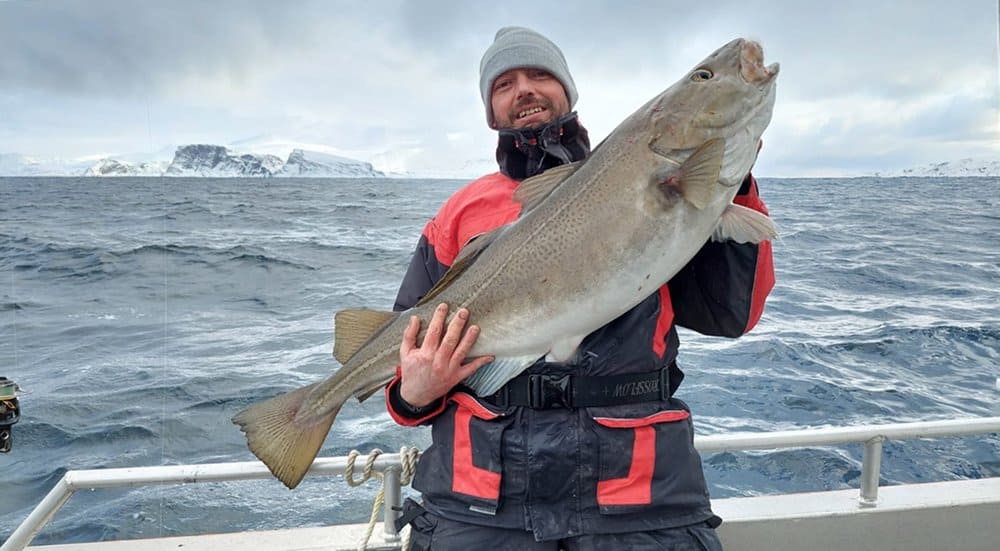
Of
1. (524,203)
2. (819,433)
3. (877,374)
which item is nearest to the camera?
(524,203)

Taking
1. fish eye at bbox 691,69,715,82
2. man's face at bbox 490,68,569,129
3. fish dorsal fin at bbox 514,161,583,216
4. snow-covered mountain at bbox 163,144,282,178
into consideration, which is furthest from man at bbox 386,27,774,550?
snow-covered mountain at bbox 163,144,282,178

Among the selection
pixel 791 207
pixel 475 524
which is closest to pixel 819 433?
pixel 475 524

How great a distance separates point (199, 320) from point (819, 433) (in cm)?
1079

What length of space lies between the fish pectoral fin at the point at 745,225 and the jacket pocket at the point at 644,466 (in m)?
0.62

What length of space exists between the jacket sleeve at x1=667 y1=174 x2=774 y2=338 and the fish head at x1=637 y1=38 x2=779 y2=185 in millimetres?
178

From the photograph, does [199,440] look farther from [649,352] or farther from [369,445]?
[649,352]

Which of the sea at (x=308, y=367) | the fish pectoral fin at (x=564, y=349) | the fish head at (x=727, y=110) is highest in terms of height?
the fish head at (x=727, y=110)

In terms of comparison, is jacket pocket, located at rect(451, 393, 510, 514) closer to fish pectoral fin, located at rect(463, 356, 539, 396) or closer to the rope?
fish pectoral fin, located at rect(463, 356, 539, 396)

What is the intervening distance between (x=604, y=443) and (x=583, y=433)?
0.24 feet

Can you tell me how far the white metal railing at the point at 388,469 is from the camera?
2832 mm

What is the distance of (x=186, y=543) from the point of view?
10.4 ft

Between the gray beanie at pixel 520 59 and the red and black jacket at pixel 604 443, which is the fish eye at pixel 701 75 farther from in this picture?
the gray beanie at pixel 520 59

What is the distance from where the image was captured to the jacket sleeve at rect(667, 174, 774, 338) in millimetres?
2379

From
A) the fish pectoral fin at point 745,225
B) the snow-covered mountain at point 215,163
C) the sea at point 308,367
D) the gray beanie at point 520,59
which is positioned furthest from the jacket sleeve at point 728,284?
the snow-covered mountain at point 215,163
